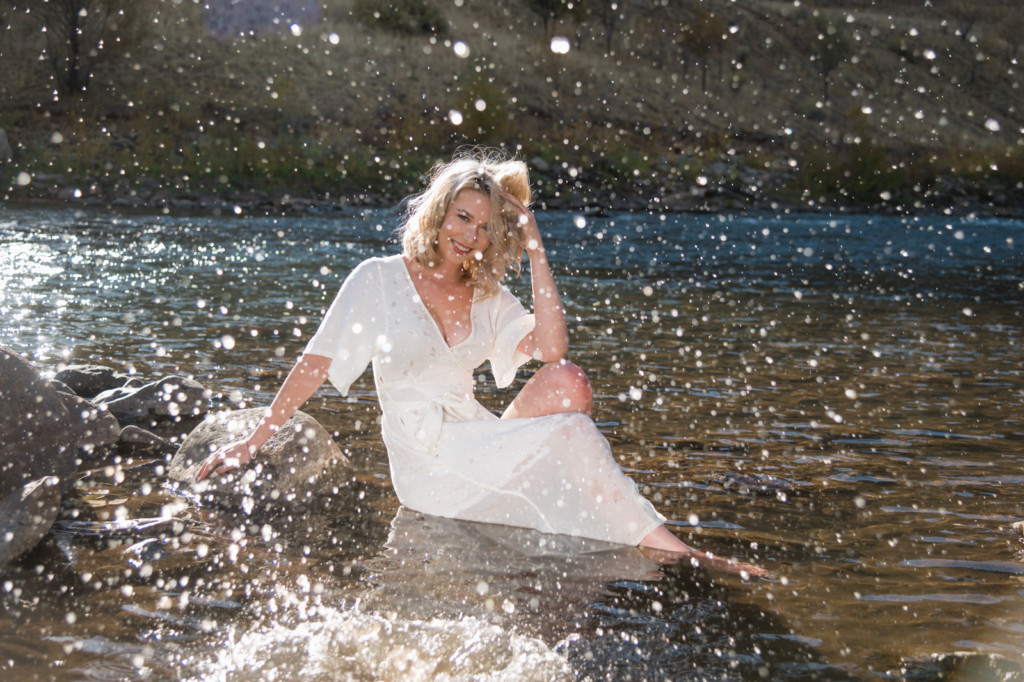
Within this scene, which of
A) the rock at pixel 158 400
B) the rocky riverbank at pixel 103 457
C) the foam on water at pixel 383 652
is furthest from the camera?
the rock at pixel 158 400

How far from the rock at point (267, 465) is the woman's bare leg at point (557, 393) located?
1.28m

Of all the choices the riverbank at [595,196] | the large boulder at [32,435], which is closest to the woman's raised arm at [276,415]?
the large boulder at [32,435]

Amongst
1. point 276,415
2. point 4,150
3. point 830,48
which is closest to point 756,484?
point 276,415

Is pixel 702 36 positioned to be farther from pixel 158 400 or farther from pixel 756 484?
pixel 756 484

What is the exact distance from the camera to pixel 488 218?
488 centimetres

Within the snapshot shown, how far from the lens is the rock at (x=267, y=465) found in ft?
17.0

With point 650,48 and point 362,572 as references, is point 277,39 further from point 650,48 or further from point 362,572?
point 362,572

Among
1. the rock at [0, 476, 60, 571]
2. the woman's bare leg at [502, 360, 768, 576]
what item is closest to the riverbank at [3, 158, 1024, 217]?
the woman's bare leg at [502, 360, 768, 576]

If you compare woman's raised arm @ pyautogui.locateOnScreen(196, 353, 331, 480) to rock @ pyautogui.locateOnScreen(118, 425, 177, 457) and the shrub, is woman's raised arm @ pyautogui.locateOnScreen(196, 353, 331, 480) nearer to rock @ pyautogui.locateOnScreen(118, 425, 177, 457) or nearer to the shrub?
rock @ pyautogui.locateOnScreen(118, 425, 177, 457)

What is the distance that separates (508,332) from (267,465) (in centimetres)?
151

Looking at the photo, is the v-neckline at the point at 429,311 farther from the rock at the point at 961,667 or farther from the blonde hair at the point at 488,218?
the rock at the point at 961,667

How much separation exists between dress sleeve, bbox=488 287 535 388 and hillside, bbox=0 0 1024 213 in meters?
24.2

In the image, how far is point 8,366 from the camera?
5055mm

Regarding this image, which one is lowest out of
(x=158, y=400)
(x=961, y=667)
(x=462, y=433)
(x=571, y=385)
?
(x=158, y=400)
